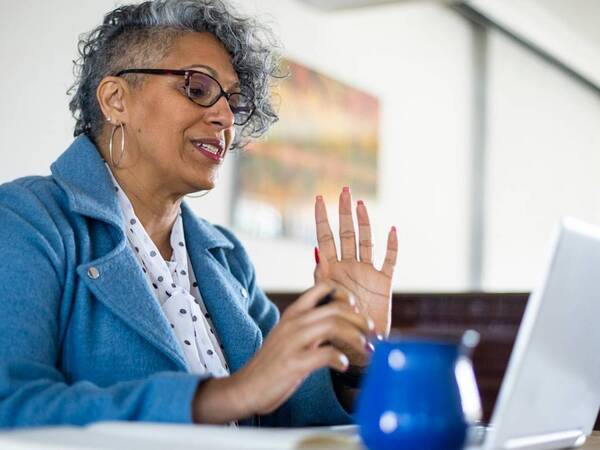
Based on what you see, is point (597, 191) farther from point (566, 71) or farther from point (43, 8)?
point (43, 8)

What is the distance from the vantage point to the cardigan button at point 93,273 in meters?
1.72

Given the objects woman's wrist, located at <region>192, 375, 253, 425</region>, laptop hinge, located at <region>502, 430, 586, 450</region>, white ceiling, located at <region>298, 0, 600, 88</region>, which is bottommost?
laptop hinge, located at <region>502, 430, 586, 450</region>

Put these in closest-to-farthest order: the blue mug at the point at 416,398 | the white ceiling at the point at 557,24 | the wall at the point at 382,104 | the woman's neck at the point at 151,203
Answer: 1. the blue mug at the point at 416,398
2. the woman's neck at the point at 151,203
3. the wall at the point at 382,104
4. the white ceiling at the point at 557,24

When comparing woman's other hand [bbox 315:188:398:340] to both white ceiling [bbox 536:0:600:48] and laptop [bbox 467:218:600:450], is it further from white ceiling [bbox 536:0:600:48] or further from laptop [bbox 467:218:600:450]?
white ceiling [bbox 536:0:600:48]

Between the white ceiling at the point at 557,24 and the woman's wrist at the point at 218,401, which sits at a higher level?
the white ceiling at the point at 557,24

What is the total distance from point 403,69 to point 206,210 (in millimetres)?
2284

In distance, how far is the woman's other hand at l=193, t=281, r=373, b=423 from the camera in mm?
1287

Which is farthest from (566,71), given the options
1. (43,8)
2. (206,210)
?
(43,8)

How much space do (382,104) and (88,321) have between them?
14.9 ft

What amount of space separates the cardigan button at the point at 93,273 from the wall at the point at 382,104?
6.18 feet

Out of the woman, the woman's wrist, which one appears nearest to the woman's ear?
the woman

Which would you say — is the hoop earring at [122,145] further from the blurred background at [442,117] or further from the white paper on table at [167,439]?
the blurred background at [442,117]

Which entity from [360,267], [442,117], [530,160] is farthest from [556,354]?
[530,160]

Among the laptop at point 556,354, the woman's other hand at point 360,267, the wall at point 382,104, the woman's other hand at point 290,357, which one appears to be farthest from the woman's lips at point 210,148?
the wall at point 382,104
